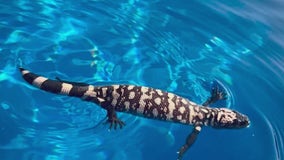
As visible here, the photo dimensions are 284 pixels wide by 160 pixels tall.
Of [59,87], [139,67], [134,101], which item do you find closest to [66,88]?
[59,87]

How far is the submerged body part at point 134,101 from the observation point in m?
5.29

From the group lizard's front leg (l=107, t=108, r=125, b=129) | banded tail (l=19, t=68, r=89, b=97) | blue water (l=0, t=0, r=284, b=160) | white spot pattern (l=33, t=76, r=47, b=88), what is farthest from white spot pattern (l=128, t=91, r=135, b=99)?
white spot pattern (l=33, t=76, r=47, b=88)

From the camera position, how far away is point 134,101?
5270 mm

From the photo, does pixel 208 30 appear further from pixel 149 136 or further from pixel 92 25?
pixel 149 136

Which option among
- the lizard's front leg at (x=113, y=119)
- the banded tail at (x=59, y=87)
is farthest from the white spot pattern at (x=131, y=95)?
the banded tail at (x=59, y=87)

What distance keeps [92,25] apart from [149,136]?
2.23 meters

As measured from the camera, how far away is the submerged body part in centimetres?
529

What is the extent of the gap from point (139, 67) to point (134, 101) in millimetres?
1379

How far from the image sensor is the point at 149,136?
228 inches

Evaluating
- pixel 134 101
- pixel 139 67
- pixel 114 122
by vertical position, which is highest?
pixel 134 101

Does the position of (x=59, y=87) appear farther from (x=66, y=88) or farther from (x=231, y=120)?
(x=231, y=120)

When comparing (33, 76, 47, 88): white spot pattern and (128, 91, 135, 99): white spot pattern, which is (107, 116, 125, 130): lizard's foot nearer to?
(128, 91, 135, 99): white spot pattern

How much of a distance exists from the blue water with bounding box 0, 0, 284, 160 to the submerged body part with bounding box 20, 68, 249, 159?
367 mm

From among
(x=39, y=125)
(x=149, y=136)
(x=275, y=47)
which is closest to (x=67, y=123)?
(x=39, y=125)
